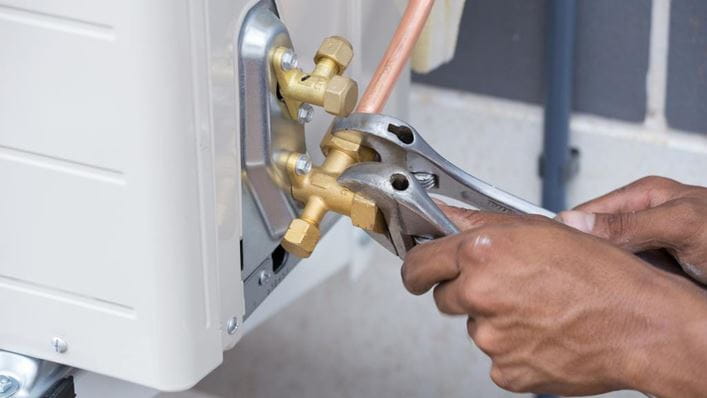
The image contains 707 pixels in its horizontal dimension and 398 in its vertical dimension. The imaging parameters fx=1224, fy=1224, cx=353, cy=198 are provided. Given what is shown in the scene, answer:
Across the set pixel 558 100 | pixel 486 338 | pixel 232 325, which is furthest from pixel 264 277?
pixel 558 100

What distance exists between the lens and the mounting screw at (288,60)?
64 cm

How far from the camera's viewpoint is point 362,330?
3.69 feet

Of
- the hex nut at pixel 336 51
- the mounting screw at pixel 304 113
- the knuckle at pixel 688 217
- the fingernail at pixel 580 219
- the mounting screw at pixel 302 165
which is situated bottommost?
the fingernail at pixel 580 219

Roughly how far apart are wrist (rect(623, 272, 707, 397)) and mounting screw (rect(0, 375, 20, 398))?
1.07ft

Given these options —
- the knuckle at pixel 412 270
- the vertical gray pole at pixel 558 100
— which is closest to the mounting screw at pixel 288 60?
the knuckle at pixel 412 270

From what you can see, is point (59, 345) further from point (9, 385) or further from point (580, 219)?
point (580, 219)

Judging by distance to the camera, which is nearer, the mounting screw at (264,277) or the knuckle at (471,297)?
the knuckle at (471,297)

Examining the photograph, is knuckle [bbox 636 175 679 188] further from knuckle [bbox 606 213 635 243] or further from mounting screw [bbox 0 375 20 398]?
mounting screw [bbox 0 375 20 398]

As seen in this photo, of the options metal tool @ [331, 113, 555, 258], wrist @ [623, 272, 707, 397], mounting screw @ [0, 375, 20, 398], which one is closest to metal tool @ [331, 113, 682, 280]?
metal tool @ [331, 113, 555, 258]

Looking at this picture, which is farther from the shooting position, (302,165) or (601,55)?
(601,55)

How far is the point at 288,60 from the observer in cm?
64

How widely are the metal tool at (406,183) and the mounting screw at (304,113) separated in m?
0.02

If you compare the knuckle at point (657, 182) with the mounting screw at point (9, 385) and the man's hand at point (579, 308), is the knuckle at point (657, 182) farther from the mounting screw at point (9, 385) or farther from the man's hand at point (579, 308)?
the mounting screw at point (9, 385)

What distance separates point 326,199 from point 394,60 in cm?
10
